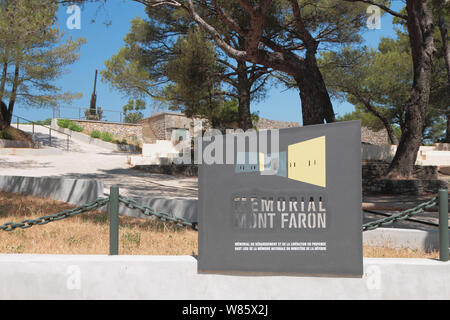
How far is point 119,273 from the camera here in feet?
10.9

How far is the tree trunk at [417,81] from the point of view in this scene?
41.7ft

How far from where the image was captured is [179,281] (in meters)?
3.30

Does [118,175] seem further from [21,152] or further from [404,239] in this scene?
[404,239]

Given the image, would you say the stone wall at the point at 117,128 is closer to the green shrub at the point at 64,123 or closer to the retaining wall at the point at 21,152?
the green shrub at the point at 64,123

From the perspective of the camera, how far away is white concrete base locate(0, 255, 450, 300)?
3215 millimetres

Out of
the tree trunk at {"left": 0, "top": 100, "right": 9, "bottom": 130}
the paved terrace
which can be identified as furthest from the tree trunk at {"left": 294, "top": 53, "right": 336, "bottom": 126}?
the tree trunk at {"left": 0, "top": 100, "right": 9, "bottom": 130}

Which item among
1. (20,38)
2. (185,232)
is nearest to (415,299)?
(185,232)

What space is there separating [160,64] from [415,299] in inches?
682

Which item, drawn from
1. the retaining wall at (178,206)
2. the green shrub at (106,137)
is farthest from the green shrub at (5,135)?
the retaining wall at (178,206)

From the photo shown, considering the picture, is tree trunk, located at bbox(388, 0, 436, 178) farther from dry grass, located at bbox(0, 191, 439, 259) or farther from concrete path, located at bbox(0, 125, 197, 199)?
dry grass, located at bbox(0, 191, 439, 259)

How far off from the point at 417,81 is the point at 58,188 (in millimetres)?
11824

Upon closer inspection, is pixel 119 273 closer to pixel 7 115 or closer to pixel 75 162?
pixel 75 162

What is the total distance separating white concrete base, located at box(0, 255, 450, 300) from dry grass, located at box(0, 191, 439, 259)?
0.96 m
